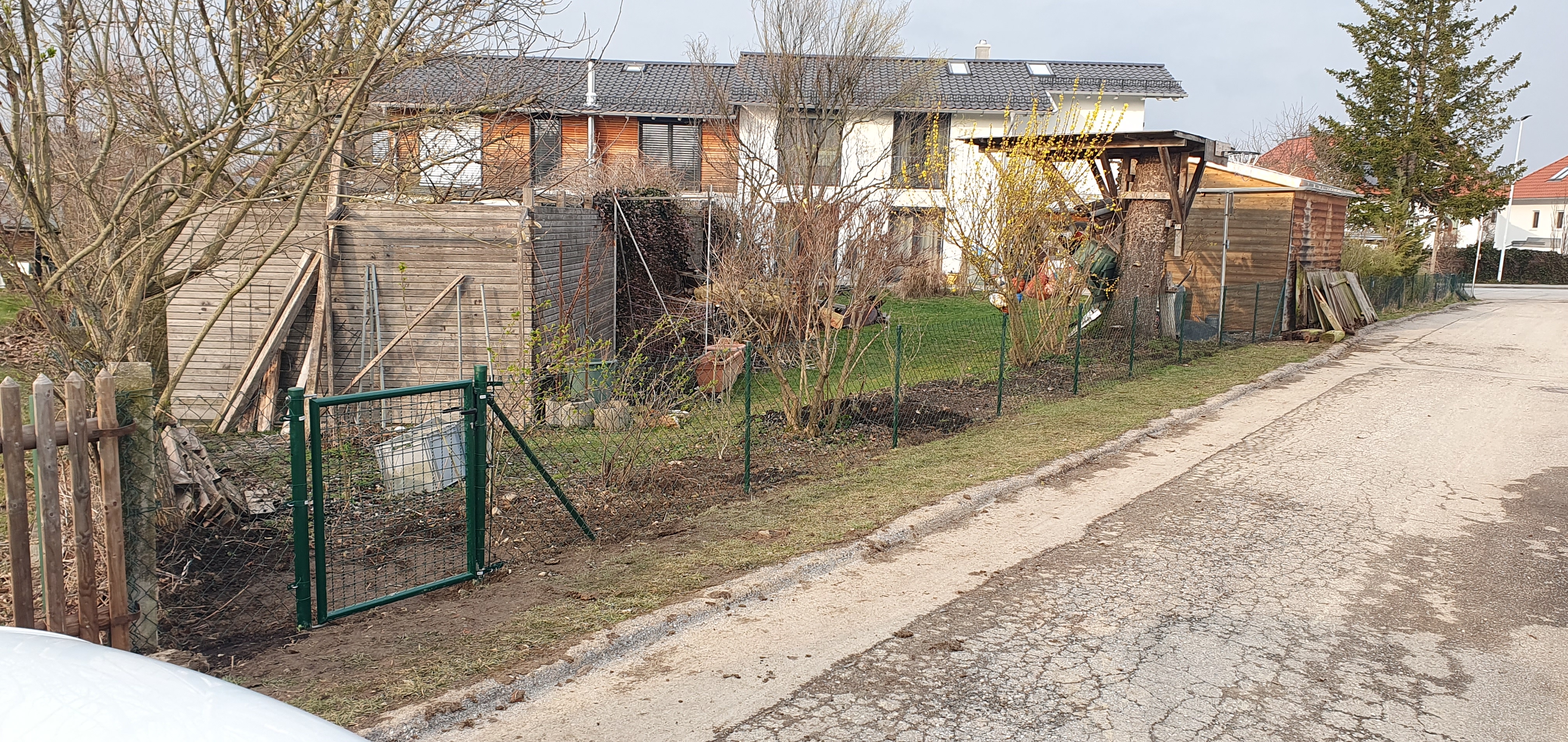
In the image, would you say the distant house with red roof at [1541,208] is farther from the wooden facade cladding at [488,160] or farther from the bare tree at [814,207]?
the wooden facade cladding at [488,160]

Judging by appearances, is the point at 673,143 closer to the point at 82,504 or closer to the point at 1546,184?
the point at 82,504

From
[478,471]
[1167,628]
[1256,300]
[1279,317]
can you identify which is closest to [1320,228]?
[1279,317]

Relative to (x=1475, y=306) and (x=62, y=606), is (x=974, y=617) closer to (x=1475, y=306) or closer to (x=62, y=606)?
(x=62, y=606)

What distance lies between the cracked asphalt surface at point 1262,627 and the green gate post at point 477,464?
2.11m

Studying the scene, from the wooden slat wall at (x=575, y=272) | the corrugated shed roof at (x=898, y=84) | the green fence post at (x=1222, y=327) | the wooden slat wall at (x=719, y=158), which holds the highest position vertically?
the corrugated shed roof at (x=898, y=84)

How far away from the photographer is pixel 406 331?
10.7 m

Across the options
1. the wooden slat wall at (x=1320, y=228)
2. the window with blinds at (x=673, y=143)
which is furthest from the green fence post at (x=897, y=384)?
the window with blinds at (x=673, y=143)

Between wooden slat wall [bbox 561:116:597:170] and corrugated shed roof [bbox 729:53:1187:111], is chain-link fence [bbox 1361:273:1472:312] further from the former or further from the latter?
wooden slat wall [bbox 561:116:597:170]

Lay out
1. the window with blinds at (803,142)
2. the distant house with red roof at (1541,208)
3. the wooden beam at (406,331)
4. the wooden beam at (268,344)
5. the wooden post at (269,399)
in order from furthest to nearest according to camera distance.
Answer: the distant house with red roof at (1541,208), the window with blinds at (803,142), the wooden beam at (406,331), the wooden post at (269,399), the wooden beam at (268,344)

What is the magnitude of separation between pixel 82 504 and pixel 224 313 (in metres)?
7.55

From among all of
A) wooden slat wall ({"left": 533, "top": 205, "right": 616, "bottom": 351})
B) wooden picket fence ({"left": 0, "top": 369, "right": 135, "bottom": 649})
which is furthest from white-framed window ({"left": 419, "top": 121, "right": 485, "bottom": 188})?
wooden picket fence ({"left": 0, "top": 369, "right": 135, "bottom": 649})

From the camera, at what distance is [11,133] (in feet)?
20.0

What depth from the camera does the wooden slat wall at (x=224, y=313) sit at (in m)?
10.8

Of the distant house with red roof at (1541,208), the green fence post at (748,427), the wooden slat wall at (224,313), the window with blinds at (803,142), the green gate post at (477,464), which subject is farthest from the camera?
the distant house with red roof at (1541,208)
